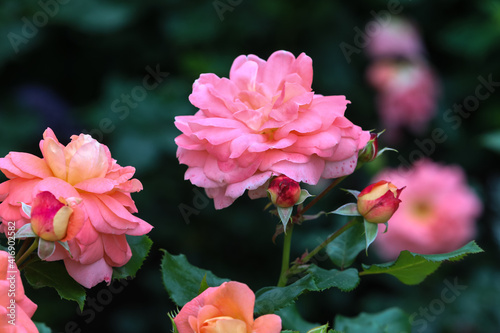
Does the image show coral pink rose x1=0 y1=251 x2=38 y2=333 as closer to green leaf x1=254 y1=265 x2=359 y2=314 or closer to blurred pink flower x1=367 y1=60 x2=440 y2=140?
green leaf x1=254 y1=265 x2=359 y2=314

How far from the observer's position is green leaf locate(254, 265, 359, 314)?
2.22ft

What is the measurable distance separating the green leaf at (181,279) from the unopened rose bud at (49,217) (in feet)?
0.67

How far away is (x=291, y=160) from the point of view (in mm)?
688

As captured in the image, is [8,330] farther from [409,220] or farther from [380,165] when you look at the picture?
[380,165]

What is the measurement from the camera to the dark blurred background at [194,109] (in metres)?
1.83

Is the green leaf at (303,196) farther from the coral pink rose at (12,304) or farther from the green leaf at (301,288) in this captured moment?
the coral pink rose at (12,304)

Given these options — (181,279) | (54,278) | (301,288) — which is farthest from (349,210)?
(54,278)

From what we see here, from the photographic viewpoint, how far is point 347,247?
2.75 ft

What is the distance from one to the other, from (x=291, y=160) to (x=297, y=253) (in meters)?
1.35

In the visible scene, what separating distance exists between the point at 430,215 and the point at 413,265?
3.89 feet

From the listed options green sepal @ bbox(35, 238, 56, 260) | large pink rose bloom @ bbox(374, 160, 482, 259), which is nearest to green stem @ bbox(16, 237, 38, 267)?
green sepal @ bbox(35, 238, 56, 260)

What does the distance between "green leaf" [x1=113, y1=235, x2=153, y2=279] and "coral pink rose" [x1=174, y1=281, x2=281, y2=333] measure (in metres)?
0.11

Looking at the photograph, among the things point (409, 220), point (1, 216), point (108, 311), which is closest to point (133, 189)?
point (1, 216)

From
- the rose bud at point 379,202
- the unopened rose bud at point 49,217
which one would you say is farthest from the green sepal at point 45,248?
the rose bud at point 379,202
